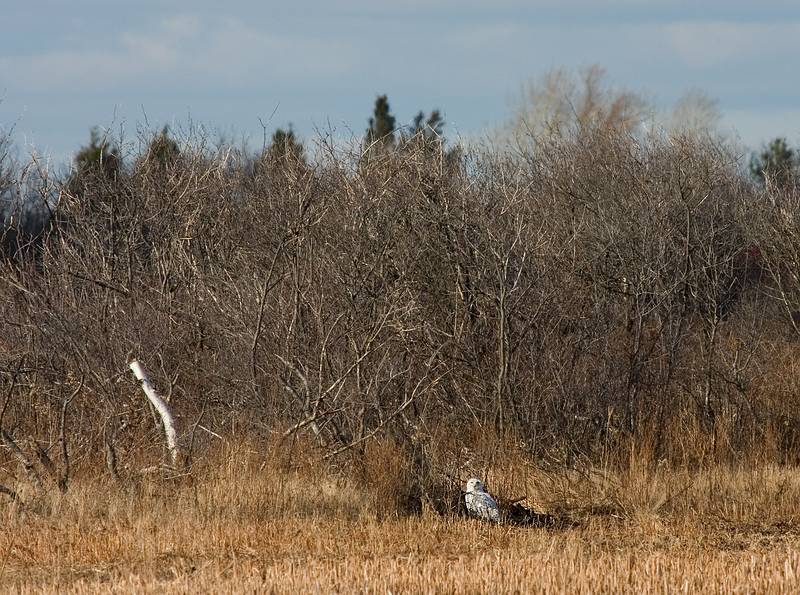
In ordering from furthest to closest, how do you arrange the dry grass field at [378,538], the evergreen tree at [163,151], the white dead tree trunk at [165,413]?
the evergreen tree at [163,151] → the white dead tree trunk at [165,413] → the dry grass field at [378,538]

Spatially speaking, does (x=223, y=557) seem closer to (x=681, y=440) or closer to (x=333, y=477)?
(x=333, y=477)

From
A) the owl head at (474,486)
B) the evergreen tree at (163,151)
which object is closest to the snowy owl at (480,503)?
the owl head at (474,486)

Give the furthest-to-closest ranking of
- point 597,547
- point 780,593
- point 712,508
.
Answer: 1. point 712,508
2. point 597,547
3. point 780,593

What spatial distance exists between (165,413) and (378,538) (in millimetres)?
2569

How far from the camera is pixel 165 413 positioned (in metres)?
9.77

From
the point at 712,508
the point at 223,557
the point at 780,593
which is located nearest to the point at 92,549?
the point at 223,557

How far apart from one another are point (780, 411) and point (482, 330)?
12.2 ft

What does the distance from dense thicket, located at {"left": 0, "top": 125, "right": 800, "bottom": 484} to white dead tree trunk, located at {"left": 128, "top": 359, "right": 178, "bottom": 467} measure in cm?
27

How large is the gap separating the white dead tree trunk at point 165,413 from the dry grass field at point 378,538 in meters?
0.36

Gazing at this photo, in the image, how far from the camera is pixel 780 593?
19.9 ft

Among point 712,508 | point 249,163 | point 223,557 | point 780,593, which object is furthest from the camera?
point 249,163

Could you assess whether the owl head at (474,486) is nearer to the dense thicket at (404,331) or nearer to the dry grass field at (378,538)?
the dry grass field at (378,538)

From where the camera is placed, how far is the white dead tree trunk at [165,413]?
9.59m

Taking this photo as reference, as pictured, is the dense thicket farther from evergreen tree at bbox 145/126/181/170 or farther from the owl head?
evergreen tree at bbox 145/126/181/170
